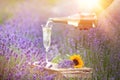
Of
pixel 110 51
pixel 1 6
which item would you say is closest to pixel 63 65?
pixel 110 51

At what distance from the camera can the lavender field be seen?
3000 millimetres

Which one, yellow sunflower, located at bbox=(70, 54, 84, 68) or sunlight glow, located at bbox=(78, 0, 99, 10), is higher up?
sunlight glow, located at bbox=(78, 0, 99, 10)

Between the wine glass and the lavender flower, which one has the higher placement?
the wine glass

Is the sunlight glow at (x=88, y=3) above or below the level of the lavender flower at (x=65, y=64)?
above

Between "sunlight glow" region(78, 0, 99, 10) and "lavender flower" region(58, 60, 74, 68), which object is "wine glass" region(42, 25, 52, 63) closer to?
"lavender flower" region(58, 60, 74, 68)

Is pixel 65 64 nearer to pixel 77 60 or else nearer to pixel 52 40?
pixel 77 60

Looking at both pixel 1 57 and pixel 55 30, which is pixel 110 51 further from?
pixel 1 57

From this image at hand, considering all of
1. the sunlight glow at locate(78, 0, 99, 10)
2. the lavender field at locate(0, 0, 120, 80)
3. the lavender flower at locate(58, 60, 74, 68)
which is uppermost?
the sunlight glow at locate(78, 0, 99, 10)

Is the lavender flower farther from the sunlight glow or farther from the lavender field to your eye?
the sunlight glow

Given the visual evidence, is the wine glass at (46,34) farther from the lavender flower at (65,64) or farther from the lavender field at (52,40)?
the lavender flower at (65,64)

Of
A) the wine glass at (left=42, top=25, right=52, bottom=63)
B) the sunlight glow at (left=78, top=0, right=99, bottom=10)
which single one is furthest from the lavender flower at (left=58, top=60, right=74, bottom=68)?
the sunlight glow at (left=78, top=0, right=99, bottom=10)

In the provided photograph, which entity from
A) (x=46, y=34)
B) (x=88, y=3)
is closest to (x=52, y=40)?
(x=46, y=34)

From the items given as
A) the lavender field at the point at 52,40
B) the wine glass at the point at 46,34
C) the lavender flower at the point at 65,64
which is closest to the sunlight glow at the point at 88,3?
the lavender field at the point at 52,40

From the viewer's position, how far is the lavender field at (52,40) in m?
3.00
